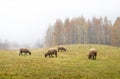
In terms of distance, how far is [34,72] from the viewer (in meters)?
29.5

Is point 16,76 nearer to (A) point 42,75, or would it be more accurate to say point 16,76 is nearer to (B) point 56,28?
(A) point 42,75

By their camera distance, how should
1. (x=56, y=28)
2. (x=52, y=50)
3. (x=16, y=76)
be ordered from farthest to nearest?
(x=56, y=28) < (x=52, y=50) < (x=16, y=76)

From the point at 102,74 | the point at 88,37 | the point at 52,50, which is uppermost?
the point at 88,37

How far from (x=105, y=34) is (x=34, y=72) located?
342 feet

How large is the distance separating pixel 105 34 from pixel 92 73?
102 meters

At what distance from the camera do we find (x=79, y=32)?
413ft

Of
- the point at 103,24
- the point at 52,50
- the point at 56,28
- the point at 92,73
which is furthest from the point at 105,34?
the point at 92,73

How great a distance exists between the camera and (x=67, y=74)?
95.9 ft

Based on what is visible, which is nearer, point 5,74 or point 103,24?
point 5,74

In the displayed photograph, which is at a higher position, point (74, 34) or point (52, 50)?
point (74, 34)

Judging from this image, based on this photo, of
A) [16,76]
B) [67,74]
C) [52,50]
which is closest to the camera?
[16,76]

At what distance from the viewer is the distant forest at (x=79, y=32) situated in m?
125

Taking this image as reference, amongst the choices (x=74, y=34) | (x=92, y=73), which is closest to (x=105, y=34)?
(x=74, y=34)

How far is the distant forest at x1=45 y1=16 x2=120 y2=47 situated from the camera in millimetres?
125375
